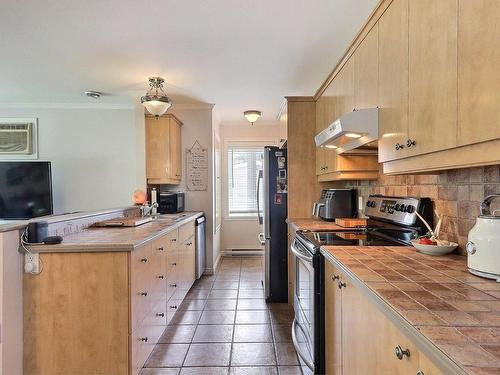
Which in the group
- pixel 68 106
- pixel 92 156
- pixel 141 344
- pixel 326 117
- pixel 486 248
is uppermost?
pixel 68 106

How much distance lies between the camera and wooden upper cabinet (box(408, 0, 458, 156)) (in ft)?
3.71

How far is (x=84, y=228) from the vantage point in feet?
8.21

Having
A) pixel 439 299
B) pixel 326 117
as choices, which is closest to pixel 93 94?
pixel 326 117

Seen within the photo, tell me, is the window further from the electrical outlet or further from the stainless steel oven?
the electrical outlet

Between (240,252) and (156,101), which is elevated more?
(156,101)

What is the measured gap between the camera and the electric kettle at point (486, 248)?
1119 mm

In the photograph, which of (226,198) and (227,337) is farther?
(226,198)

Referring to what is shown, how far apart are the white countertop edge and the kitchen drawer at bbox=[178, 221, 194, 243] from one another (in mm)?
2304

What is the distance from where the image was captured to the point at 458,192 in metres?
1.55

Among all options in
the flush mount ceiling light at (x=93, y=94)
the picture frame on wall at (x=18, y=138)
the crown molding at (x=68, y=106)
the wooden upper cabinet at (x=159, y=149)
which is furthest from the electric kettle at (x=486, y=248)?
the picture frame on wall at (x=18, y=138)

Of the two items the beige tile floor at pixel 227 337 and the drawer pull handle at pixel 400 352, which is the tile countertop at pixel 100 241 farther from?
the drawer pull handle at pixel 400 352

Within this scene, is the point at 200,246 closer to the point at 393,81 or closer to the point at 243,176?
the point at 243,176

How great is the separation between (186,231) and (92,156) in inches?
83.9

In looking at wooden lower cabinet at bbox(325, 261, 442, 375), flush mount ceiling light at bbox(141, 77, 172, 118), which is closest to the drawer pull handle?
wooden lower cabinet at bbox(325, 261, 442, 375)
